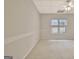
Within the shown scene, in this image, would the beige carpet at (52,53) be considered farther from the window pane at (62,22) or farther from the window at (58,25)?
the window pane at (62,22)

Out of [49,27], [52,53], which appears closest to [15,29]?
[52,53]

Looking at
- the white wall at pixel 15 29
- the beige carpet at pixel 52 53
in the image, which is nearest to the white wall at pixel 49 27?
the beige carpet at pixel 52 53

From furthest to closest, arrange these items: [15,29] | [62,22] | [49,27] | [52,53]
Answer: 1. [49,27]
2. [62,22]
3. [52,53]
4. [15,29]

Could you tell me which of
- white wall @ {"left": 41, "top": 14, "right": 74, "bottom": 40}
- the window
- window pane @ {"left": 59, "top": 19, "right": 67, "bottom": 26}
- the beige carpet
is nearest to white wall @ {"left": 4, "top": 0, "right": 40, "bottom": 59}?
the beige carpet

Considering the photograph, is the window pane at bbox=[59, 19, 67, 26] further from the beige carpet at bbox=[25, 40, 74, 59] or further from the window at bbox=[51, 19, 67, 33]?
the beige carpet at bbox=[25, 40, 74, 59]

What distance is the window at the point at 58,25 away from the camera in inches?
A: 627

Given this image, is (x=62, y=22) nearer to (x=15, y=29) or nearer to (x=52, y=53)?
(x=52, y=53)

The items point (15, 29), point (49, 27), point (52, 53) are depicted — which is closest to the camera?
point (15, 29)

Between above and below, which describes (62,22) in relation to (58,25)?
above

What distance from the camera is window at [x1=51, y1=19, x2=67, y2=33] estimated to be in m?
15.9

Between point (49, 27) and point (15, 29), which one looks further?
point (49, 27)

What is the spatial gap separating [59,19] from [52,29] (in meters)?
1.37

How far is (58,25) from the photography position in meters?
16.0
